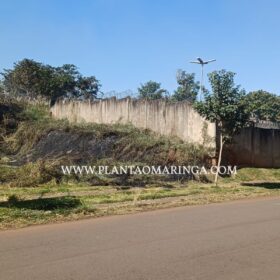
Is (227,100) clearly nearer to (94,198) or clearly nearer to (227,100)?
(227,100)

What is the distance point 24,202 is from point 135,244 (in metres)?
4.95

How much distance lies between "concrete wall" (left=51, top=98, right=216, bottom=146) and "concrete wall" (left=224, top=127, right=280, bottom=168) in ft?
5.56

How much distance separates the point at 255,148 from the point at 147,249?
16218 millimetres

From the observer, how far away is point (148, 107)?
23.9 meters

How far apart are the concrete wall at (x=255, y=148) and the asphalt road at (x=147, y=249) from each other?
1109 centimetres

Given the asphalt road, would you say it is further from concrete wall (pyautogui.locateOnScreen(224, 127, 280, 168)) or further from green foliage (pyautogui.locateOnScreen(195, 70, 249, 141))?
concrete wall (pyautogui.locateOnScreen(224, 127, 280, 168))

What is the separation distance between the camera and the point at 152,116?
926 inches

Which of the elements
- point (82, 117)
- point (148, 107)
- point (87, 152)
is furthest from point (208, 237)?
point (82, 117)

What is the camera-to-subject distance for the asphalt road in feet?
17.5

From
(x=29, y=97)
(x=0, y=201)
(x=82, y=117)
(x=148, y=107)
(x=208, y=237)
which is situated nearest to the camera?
(x=208, y=237)

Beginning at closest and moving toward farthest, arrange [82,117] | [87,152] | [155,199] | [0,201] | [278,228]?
[278,228] < [0,201] < [155,199] < [87,152] < [82,117]

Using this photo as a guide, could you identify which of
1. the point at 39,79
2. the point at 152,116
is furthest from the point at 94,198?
the point at 39,79

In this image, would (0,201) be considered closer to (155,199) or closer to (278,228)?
(155,199)

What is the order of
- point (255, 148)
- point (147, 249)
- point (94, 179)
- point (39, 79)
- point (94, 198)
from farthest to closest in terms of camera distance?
point (39, 79) < point (255, 148) < point (94, 179) < point (94, 198) < point (147, 249)
